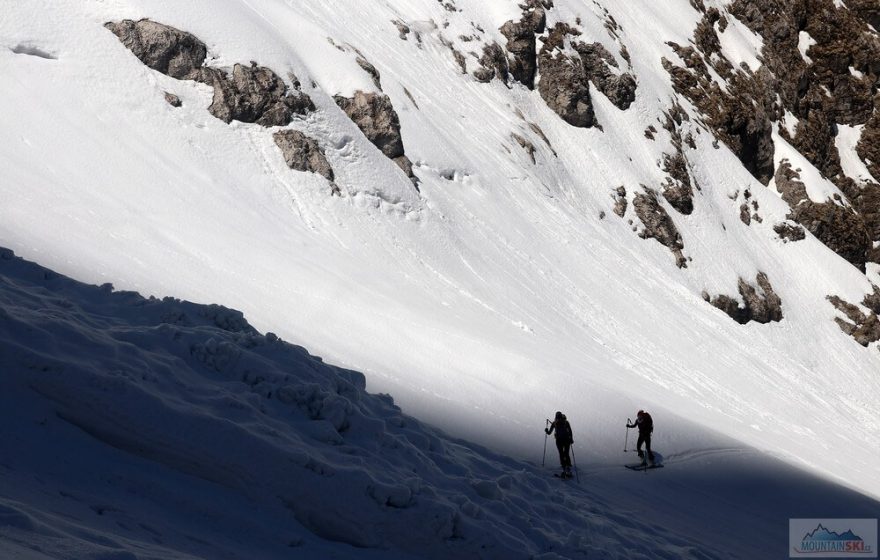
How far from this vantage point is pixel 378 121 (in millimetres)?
28641

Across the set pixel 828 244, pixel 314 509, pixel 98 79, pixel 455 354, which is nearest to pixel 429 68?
pixel 98 79

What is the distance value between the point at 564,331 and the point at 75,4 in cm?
1791

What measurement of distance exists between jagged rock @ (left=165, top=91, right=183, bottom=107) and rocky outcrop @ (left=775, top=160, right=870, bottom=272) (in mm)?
36757

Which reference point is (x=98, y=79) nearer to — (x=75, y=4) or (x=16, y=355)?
(x=75, y=4)

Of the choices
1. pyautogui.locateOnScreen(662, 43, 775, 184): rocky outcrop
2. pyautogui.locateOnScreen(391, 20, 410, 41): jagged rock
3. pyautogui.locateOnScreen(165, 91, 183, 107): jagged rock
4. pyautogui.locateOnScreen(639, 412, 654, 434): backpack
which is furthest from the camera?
pyautogui.locateOnScreen(662, 43, 775, 184): rocky outcrop

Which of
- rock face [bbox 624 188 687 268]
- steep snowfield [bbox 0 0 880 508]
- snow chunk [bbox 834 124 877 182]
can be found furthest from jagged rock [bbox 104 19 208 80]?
snow chunk [bbox 834 124 877 182]

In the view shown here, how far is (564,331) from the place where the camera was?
1012 inches

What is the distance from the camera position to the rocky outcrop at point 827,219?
49.5 meters

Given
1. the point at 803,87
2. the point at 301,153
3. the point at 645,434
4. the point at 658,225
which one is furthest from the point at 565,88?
the point at 645,434

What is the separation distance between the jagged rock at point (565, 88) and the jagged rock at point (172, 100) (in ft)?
72.2

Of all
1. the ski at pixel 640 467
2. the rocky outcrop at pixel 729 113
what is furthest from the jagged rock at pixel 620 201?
the ski at pixel 640 467

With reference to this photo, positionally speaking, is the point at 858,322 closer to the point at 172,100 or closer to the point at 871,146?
the point at 871,146

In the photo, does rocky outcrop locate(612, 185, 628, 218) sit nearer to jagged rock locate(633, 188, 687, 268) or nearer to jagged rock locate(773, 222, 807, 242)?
jagged rock locate(633, 188, 687, 268)

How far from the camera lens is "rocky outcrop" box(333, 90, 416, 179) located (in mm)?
28500
